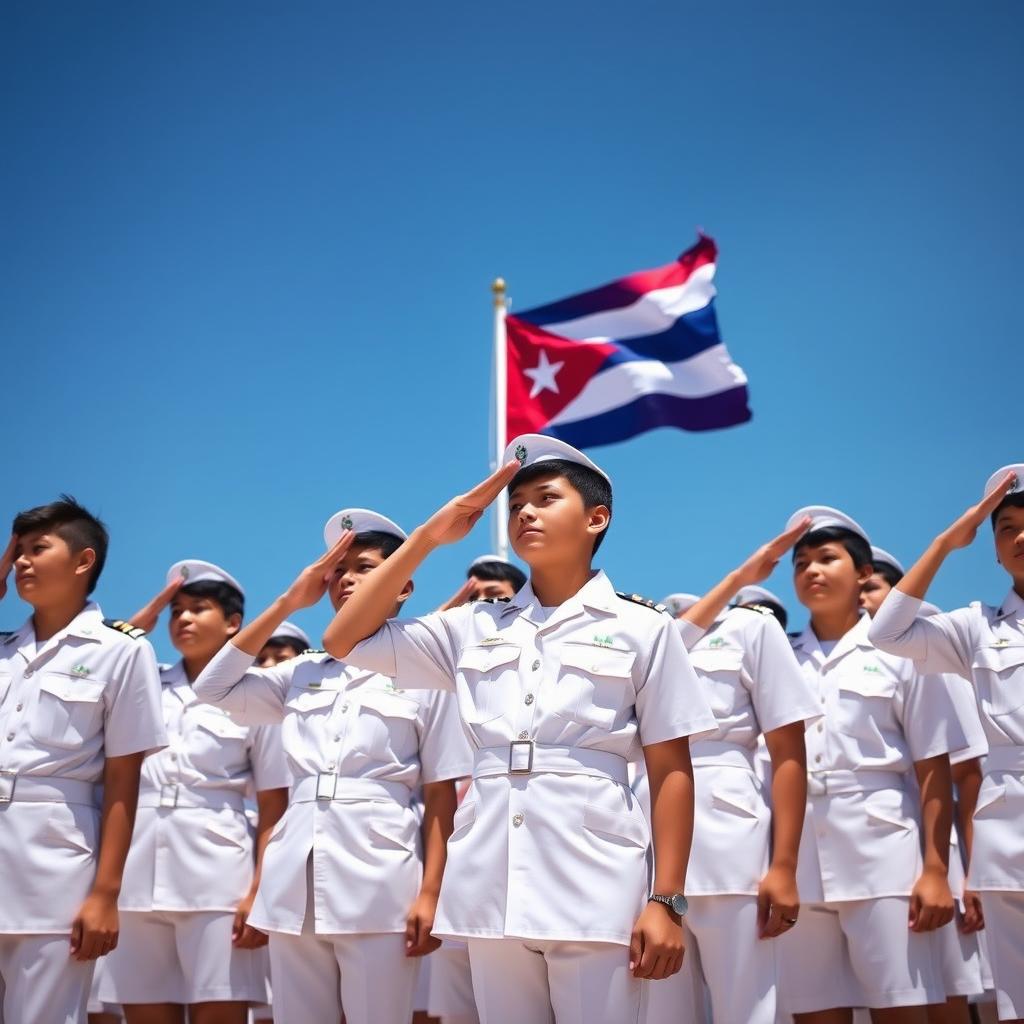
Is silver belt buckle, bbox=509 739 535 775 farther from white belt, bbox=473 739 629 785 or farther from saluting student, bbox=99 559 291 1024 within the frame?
saluting student, bbox=99 559 291 1024

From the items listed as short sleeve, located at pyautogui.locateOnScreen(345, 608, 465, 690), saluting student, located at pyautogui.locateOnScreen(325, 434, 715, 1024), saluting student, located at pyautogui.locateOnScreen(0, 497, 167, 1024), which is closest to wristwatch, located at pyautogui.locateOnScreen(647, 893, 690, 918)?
saluting student, located at pyautogui.locateOnScreen(325, 434, 715, 1024)

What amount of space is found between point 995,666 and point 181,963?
418 centimetres

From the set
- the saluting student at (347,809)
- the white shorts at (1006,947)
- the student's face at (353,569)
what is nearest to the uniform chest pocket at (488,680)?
the saluting student at (347,809)

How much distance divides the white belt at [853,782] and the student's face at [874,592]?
1380 mm

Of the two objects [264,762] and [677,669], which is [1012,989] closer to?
Answer: [677,669]

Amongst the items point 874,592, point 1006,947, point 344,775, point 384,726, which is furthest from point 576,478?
point 874,592

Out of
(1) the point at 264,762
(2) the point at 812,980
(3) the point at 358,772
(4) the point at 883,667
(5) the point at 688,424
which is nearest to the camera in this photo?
(3) the point at 358,772

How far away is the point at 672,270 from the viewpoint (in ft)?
38.6

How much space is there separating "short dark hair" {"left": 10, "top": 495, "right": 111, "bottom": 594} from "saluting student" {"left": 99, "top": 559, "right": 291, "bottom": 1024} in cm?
132

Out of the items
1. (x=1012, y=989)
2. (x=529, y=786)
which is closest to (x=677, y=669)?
(x=529, y=786)

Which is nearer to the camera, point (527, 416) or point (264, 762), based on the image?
point (264, 762)

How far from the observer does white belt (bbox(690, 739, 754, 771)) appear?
5094 millimetres

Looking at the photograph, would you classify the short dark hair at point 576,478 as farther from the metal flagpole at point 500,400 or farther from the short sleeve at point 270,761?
the metal flagpole at point 500,400

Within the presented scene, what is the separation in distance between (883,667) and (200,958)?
368 centimetres
